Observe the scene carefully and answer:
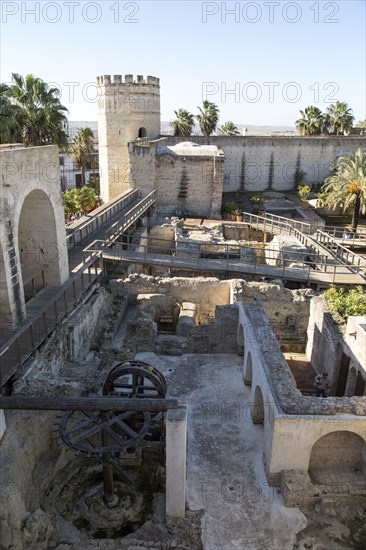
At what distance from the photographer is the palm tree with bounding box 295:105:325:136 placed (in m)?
41.0

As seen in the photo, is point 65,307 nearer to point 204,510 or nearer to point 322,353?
point 204,510

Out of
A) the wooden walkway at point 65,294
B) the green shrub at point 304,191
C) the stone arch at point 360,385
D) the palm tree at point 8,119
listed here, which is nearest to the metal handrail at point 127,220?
the wooden walkway at point 65,294

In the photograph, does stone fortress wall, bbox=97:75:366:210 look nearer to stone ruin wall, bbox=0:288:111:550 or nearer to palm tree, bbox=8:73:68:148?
palm tree, bbox=8:73:68:148

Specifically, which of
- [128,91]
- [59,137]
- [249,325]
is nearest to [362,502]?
[249,325]

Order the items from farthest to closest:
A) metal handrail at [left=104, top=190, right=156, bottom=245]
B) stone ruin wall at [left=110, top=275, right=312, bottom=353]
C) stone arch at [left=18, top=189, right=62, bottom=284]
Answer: metal handrail at [left=104, top=190, right=156, bottom=245]
stone ruin wall at [left=110, top=275, right=312, bottom=353]
stone arch at [left=18, top=189, right=62, bottom=284]

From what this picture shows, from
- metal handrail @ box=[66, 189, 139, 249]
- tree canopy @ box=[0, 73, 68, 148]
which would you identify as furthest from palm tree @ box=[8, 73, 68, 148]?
metal handrail @ box=[66, 189, 139, 249]

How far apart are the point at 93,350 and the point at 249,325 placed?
5.24 meters

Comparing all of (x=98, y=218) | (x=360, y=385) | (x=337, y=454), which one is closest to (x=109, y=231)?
(x=98, y=218)

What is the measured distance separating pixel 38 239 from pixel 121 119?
19514 millimetres

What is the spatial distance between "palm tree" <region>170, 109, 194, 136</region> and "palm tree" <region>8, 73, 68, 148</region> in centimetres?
2062

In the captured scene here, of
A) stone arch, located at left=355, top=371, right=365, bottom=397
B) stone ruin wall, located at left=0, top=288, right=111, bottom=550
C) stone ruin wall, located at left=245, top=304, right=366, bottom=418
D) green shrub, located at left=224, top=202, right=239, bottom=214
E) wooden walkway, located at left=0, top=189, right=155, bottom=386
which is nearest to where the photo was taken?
stone ruin wall, located at left=0, top=288, right=111, bottom=550

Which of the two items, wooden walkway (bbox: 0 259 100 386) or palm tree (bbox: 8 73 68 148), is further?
palm tree (bbox: 8 73 68 148)

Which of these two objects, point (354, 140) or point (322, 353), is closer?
point (322, 353)

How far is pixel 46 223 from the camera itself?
47.6ft
